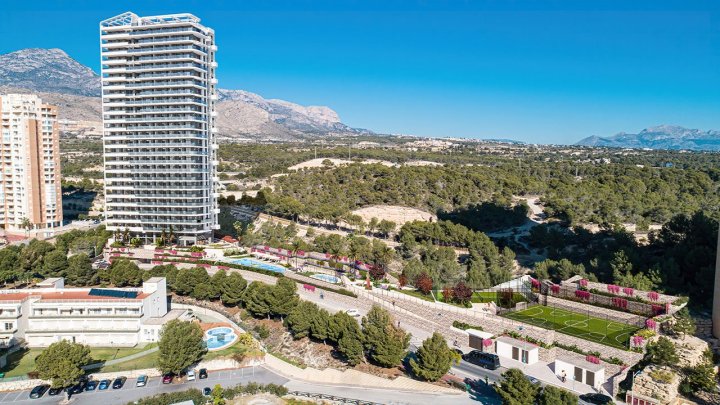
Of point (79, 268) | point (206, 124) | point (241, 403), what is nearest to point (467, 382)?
point (241, 403)

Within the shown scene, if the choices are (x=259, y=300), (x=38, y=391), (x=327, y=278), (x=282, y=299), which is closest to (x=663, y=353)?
(x=282, y=299)

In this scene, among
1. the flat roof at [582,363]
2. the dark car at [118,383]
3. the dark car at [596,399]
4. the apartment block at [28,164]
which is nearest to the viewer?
the dark car at [596,399]

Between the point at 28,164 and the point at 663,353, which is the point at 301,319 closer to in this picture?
the point at 663,353

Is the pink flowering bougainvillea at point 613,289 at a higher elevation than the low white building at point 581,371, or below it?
higher

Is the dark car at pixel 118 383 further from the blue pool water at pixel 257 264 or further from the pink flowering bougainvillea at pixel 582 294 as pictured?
the pink flowering bougainvillea at pixel 582 294

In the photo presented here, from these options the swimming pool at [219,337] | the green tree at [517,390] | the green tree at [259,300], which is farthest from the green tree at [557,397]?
the green tree at [259,300]
